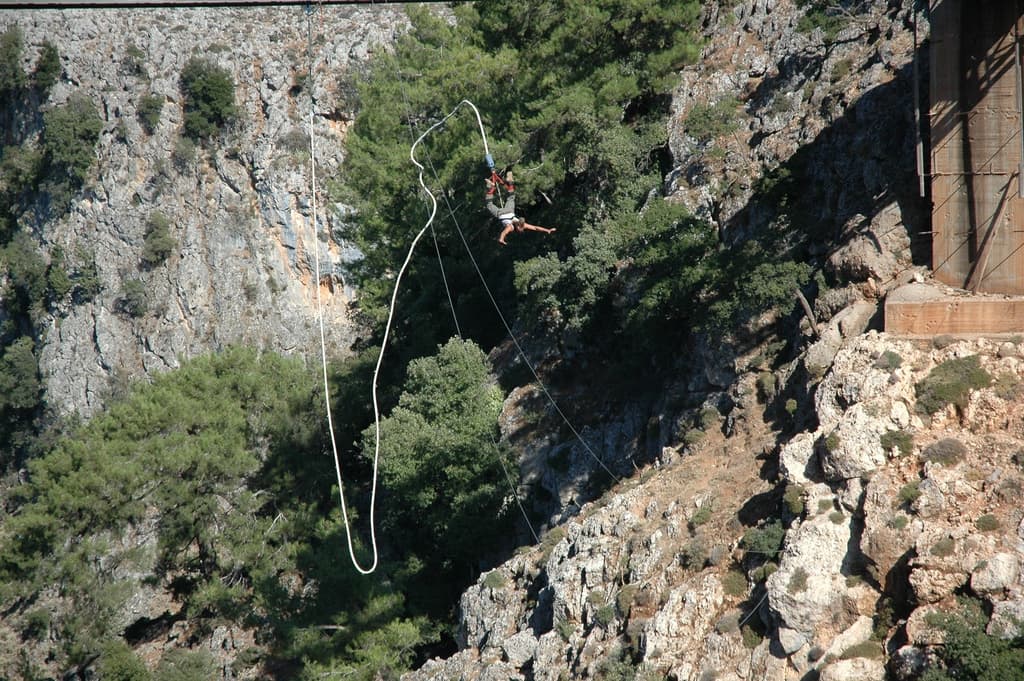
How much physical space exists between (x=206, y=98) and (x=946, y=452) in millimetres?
61901

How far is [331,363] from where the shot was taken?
48.2m

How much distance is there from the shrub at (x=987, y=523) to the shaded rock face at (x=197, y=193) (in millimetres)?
53534

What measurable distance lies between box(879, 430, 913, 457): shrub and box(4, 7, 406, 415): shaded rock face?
51531 mm

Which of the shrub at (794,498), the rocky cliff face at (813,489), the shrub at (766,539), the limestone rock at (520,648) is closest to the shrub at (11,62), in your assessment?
the rocky cliff face at (813,489)

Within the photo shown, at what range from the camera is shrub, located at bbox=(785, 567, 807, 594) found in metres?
19.2

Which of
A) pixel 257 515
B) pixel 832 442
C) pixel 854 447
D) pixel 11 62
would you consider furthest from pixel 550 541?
pixel 11 62

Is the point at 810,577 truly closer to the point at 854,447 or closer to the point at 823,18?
the point at 854,447

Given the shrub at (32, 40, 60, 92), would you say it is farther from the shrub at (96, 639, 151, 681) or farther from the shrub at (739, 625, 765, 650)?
the shrub at (739, 625, 765, 650)

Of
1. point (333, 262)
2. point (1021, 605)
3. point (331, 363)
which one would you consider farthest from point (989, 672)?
point (333, 262)

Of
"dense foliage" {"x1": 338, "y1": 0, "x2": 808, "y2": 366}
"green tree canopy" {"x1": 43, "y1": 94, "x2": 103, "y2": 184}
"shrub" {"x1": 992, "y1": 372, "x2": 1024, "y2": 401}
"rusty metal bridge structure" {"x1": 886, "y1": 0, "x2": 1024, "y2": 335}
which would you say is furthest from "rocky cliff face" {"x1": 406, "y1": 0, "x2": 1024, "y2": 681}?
"green tree canopy" {"x1": 43, "y1": 94, "x2": 103, "y2": 184}

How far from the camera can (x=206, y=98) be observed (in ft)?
240

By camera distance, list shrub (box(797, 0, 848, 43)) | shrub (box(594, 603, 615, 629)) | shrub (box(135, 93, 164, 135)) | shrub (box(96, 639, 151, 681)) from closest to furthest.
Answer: shrub (box(594, 603, 615, 629))
shrub (box(797, 0, 848, 43))
shrub (box(96, 639, 151, 681))
shrub (box(135, 93, 164, 135))

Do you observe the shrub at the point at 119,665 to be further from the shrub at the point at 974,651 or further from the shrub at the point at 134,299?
the shrub at the point at 134,299

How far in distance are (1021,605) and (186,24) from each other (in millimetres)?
68784
